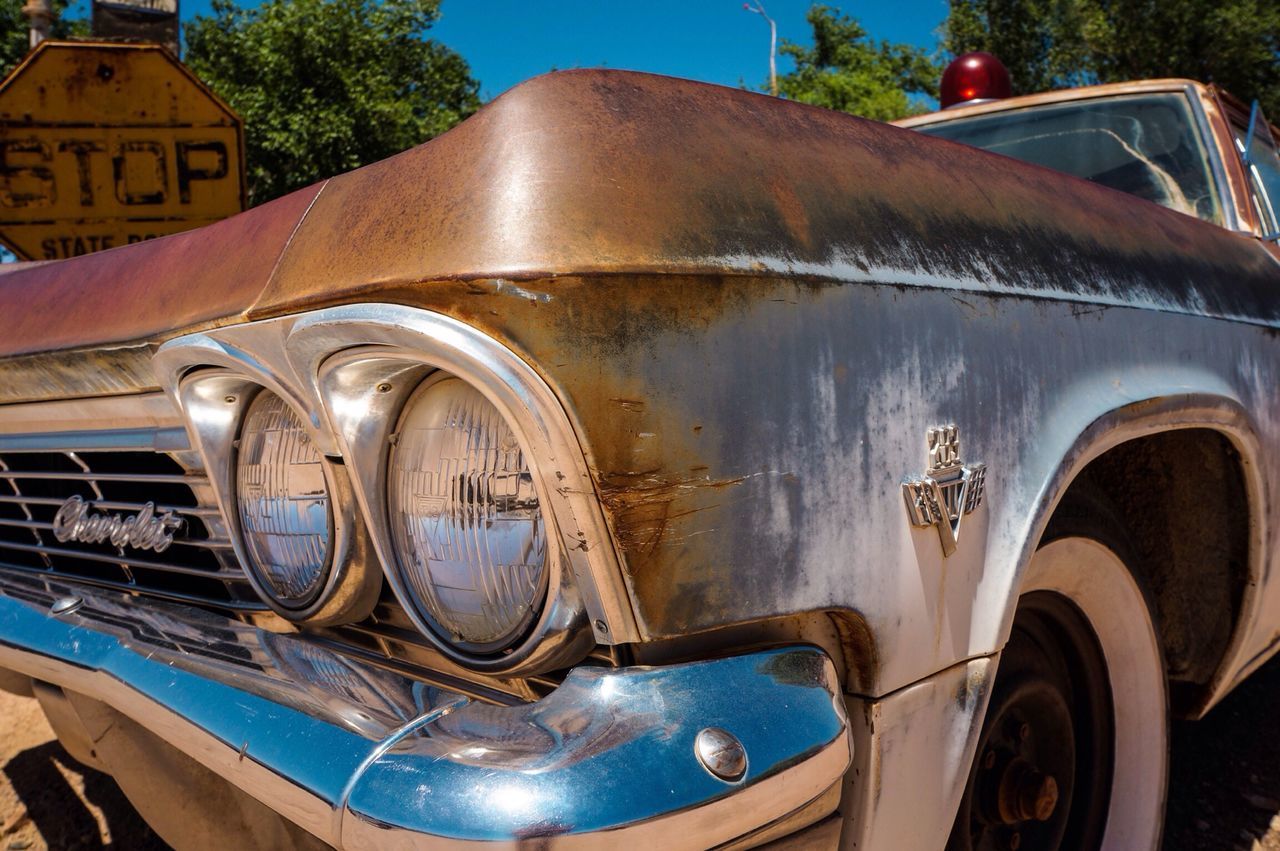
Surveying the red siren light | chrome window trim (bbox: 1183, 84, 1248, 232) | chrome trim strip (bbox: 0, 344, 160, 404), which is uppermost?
the red siren light

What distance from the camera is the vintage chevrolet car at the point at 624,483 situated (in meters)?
0.95

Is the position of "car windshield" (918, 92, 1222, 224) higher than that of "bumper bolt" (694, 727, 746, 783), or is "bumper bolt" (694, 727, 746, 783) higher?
"car windshield" (918, 92, 1222, 224)

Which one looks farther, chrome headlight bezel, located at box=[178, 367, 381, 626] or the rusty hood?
chrome headlight bezel, located at box=[178, 367, 381, 626]

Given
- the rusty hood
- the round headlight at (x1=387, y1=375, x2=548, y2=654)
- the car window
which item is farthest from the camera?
the car window

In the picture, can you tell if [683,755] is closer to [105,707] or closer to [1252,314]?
[105,707]

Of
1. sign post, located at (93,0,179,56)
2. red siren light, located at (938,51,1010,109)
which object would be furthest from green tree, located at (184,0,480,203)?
red siren light, located at (938,51,1010,109)

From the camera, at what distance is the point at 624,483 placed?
0.95 meters

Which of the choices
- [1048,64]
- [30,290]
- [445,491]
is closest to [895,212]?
[445,491]

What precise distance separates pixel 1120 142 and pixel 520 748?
8.41ft

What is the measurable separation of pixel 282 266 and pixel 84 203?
2.58m

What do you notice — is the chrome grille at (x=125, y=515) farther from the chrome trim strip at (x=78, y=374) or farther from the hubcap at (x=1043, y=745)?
the hubcap at (x=1043, y=745)

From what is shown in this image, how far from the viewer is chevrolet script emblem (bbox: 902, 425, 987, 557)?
3.73 feet

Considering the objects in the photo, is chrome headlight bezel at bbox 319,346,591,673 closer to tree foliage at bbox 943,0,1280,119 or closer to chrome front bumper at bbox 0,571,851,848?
chrome front bumper at bbox 0,571,851,848

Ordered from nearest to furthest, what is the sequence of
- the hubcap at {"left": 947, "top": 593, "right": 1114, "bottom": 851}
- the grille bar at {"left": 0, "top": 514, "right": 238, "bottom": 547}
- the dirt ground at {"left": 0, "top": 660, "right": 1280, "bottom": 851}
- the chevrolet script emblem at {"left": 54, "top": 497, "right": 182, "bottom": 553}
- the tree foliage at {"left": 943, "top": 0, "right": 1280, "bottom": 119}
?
the hubcap at {"left": 947, "top": 593, "right": 1114, "bottom": 851} → the grille bar at {"left": 0, "top": 514, "right": 238, "bottom": 547} → the chevrolet script emblem at {"left": 54, "top": 497, "right": 182, "bottom": 553} → the dirt ground at {"left": 0, "top": 660, "right": 1280, "bottom": 851} → the tree foliage at {"left": 943, "top": 0, "right": 1280, "bottom": 119}
